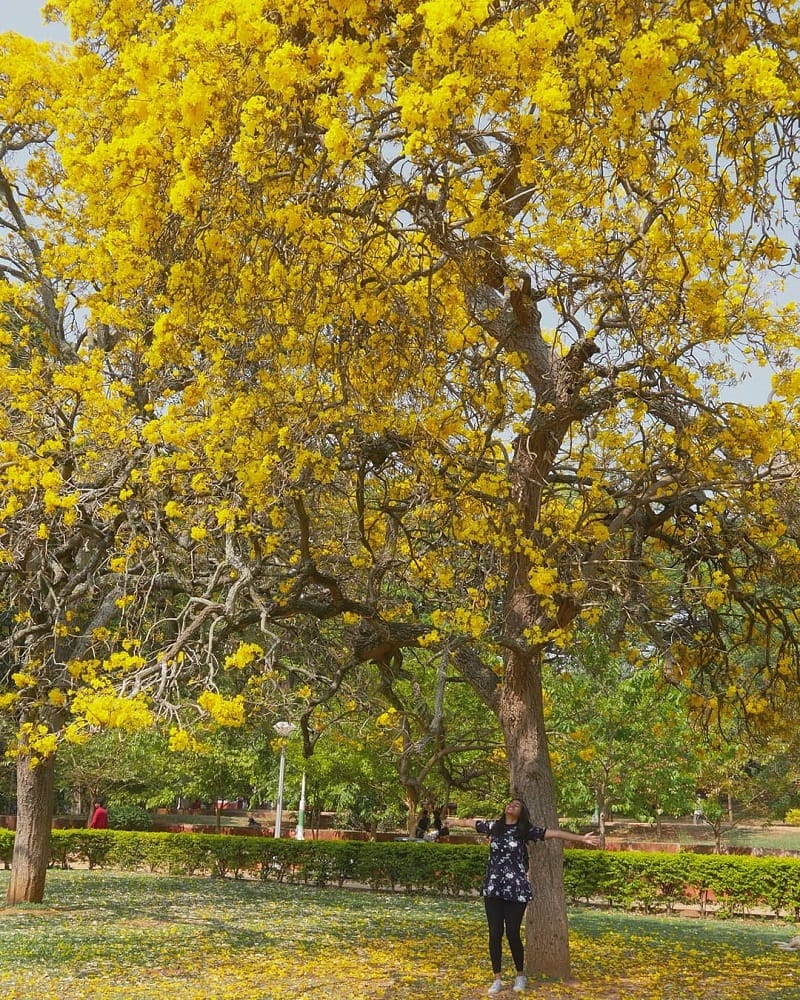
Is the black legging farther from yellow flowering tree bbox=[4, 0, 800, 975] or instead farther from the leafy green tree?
the leafy green tree

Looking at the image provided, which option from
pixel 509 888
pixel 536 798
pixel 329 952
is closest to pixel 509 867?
pixel 509 888

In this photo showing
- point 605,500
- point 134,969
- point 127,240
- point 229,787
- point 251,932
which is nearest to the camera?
point 127,240

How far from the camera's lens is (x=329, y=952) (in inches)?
348

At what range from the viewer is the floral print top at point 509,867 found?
6.79 m

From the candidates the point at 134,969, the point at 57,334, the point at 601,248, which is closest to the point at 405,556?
the point at 601,248

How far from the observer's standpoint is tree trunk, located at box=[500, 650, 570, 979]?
7484mm

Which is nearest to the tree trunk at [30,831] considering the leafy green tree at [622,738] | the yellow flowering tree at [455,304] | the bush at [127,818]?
the yellow flowering tree at [455,304]

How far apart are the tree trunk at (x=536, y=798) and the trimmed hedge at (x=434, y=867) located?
7.99 meters

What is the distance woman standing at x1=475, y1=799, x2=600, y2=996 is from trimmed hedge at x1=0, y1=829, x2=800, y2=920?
28.8 ft

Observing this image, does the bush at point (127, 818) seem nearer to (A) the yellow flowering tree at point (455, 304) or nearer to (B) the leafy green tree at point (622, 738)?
(B) the leafy green tree at point (622, 738)

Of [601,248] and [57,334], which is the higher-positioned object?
[57,334]

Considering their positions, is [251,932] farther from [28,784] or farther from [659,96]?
[659,96]

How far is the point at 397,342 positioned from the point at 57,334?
6.70 meters

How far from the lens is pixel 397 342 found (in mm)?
6438
